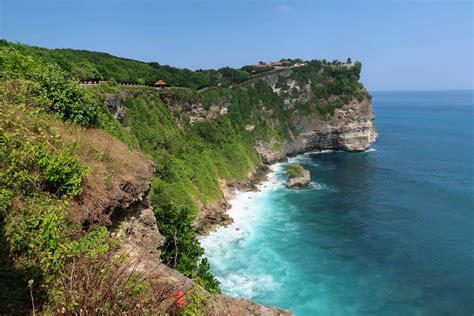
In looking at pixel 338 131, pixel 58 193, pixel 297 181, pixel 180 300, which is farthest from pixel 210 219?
pixel 338 131

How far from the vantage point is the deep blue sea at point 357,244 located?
33000 millimetres

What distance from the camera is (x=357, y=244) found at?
43375 mm

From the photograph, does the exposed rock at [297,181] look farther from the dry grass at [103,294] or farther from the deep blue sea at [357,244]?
the dry grass at [103,294]

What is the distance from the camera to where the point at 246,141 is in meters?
78.8

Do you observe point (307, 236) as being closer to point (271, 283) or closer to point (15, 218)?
point (271, 283)

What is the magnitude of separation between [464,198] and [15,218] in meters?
65.3

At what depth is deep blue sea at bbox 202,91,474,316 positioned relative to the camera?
33.0 m

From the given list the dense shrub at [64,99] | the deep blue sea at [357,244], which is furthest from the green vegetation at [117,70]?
the deep blue sea at [357,244]

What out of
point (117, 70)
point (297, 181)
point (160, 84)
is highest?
point (117, 70)

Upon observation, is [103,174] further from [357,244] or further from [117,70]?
[117,70]

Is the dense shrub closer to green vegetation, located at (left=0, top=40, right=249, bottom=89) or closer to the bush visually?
the bush

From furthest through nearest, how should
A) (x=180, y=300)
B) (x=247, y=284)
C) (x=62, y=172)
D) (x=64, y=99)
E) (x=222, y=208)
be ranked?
(x=222, y=208) < (x=247, y=284) < (x=64, y=99) < (x=62, y=172) < (x=180, y=300)

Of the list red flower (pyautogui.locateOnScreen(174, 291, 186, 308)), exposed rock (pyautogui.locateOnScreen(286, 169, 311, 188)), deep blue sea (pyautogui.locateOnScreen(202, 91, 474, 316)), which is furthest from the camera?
exposed rock (pyautogui.locateOnScreen(286, 169, 311, 188))

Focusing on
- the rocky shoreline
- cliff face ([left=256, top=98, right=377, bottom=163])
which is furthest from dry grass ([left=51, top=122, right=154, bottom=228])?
cliff face ([left=256, top=98, right=377, bottom=163])
